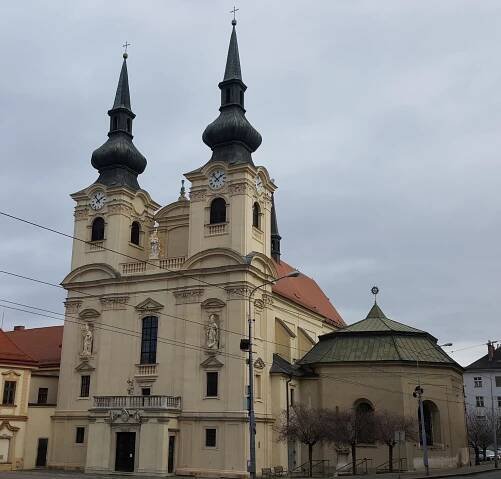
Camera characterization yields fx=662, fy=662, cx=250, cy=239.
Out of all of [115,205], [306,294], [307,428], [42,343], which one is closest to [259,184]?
[115,205]

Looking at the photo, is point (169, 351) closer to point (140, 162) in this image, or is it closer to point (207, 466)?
point (207, 466)

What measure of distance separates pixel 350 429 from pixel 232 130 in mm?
20163

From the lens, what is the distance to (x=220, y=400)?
127ft

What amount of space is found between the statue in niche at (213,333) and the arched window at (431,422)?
587 inches

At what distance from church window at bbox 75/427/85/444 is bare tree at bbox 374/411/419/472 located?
18306mm

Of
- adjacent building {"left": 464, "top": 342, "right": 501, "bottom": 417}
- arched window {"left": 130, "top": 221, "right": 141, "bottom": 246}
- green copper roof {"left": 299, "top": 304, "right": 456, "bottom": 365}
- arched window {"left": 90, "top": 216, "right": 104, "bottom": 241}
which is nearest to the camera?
green copper roof {"left": 299, "top": 304, "right": 456, "bottom": 365}

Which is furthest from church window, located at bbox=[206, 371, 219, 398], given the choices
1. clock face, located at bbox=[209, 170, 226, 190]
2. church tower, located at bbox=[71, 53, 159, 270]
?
clock face, located at bbox=[209, 170, 226, 190]

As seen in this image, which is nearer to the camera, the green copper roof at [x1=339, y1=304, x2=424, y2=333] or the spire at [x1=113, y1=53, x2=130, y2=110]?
the green copper roof at [x1=339, y1=304, x2=424, y2=333]

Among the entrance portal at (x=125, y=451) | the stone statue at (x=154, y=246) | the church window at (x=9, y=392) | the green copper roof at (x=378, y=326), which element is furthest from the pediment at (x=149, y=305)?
the green copper roof at (x=378, y=326)

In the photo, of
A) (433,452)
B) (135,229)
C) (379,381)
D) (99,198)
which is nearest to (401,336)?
(379,381)

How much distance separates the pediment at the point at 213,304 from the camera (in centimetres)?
4041

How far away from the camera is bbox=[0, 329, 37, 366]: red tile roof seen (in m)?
41.6

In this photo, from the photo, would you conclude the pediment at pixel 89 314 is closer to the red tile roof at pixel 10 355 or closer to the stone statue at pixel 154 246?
the red tile roof at pixel 10 355

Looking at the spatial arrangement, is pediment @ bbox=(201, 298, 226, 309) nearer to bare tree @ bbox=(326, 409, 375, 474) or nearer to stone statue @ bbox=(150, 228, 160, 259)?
stone statue @ bbox=(150, 228, 160, 259)
